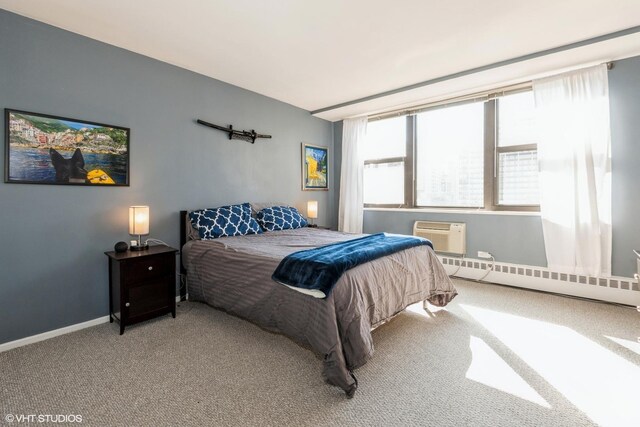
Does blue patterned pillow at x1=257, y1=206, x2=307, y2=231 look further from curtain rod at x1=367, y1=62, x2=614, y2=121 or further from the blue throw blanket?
curtain rod at x1=367, y1=62, x2=614, y2=121

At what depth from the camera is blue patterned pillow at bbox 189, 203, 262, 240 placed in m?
3.13

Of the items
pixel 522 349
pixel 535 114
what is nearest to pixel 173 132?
pixel 522 349

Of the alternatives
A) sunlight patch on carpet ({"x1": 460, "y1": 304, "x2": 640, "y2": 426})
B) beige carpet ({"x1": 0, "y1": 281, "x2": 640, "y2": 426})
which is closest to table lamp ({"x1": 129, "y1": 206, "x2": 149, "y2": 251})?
beige carpet ({"x1": 0, "y1": 281, "x2": 640, "y2": 426})

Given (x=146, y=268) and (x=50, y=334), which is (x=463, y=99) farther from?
(x=50, y=334)

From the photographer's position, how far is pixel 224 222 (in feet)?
10.7

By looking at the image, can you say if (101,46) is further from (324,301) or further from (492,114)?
(492,114)

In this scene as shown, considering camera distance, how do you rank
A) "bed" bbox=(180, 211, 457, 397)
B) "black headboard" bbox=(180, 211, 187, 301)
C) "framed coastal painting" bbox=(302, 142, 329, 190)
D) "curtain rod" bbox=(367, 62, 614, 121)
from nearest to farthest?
"bed" bbox=(180, 211, 457, 397) → "black headboard" bbox=(180, 211, 187, 301) → "curtain rod" bbox=(367, 62, 614, 121) → "framed coastal painting" bbox=(302, 142, 329, 190)

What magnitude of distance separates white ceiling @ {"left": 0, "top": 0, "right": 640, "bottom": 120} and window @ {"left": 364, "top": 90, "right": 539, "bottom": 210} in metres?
0.50

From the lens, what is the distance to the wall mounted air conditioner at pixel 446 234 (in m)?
3.90

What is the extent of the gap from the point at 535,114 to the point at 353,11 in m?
2.49

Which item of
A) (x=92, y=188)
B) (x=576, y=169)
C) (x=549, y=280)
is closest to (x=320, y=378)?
(x=92, y=188)

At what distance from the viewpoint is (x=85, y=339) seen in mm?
2379

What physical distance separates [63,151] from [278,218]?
7.08 ft

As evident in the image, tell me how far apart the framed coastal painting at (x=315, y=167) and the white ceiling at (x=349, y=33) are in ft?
4.74
